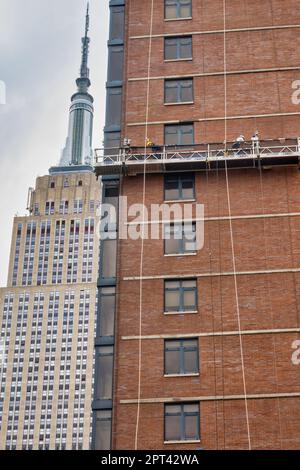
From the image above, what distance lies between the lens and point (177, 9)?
5056cm

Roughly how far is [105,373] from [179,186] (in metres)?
11.4

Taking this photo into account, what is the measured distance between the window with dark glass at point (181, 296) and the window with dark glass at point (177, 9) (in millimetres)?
17655

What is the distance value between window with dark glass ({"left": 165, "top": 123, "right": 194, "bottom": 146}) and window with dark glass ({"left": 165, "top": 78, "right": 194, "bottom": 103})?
1.69m

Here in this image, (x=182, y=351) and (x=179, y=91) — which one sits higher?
(x=179, y=91)

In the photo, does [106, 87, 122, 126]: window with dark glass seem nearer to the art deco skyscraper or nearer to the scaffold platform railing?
the scaffold platform railing

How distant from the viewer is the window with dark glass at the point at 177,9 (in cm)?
5028

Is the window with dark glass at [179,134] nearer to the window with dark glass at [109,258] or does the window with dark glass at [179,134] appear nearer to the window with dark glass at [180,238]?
the window with dark glass at [180,238]

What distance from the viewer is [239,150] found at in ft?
146

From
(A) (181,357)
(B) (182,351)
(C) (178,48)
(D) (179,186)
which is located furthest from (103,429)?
(C) (178,48)

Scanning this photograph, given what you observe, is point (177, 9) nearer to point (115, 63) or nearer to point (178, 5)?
point (178, 5)

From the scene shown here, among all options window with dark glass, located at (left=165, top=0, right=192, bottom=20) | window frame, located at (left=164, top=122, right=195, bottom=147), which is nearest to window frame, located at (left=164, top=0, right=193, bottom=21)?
window with dark glass, located at (left=165, top=0, right=192, bottom=20)

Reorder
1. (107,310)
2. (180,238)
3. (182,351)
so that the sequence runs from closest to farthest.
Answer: (182,351) < (107,310) < (180,238)
